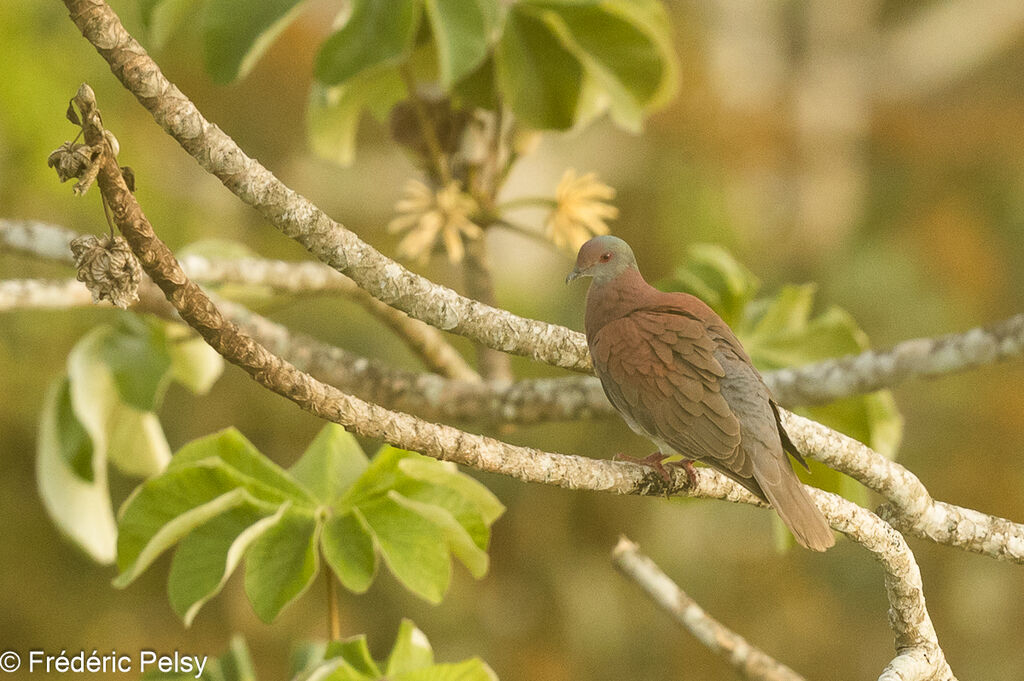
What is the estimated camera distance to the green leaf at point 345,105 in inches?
62.6

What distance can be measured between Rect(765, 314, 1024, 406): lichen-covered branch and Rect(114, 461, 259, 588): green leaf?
0.71m

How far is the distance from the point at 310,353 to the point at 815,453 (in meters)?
0.77

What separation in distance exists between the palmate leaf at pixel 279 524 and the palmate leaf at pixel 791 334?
0.56 meters

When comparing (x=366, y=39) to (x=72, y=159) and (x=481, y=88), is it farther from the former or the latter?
(x=72, y=159)

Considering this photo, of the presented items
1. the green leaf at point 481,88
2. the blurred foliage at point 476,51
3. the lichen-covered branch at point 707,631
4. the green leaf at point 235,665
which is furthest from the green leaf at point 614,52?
the green leaf at point 235,665

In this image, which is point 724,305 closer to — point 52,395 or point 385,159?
point 52,395

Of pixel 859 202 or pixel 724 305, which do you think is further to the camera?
pixel 859 202

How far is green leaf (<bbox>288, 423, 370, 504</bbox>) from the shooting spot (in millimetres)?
Result: 1134

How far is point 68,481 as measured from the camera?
4.83 feet

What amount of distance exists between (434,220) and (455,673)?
68 centimetres

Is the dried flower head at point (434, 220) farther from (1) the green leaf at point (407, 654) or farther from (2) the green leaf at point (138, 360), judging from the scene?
(1) the green leaf at point (407, 654)

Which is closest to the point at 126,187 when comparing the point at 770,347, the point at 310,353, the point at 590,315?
the point at 590,315

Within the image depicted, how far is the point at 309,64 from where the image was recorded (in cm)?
312

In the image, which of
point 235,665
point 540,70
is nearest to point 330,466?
point 235,665
